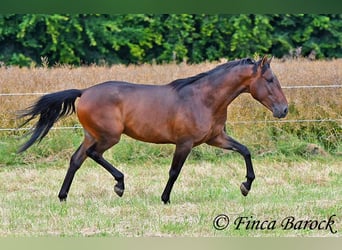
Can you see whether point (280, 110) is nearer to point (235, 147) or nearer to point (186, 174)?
point (235, 147)

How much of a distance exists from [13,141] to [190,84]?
3634mm

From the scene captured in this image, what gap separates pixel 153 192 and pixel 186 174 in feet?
3.75

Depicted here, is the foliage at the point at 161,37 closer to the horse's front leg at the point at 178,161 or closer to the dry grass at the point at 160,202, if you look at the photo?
the dry grass at the point at 160,202

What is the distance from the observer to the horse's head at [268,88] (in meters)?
7.07

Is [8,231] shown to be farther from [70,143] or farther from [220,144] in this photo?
[70,143]

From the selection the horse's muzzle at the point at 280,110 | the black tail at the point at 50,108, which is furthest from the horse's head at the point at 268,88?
the black tail at the point at 50,108

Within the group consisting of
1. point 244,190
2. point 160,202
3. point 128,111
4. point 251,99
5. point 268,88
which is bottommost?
point 251,99

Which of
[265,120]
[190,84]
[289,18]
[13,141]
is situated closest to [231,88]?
[190,84]

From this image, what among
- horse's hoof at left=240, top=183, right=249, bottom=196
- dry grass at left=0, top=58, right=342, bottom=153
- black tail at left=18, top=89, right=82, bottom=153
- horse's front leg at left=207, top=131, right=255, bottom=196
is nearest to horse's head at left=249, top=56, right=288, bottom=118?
horse's front leg at left=207, top=131, right=255, bottom=196

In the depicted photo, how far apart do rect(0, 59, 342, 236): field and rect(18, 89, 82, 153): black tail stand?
0.39 metres

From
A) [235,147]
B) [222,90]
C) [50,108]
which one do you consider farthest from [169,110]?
[50,108]

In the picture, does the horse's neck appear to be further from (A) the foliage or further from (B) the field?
(A) the foliage

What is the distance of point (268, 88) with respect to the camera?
7.08 m

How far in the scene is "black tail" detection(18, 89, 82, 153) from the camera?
7.46m
